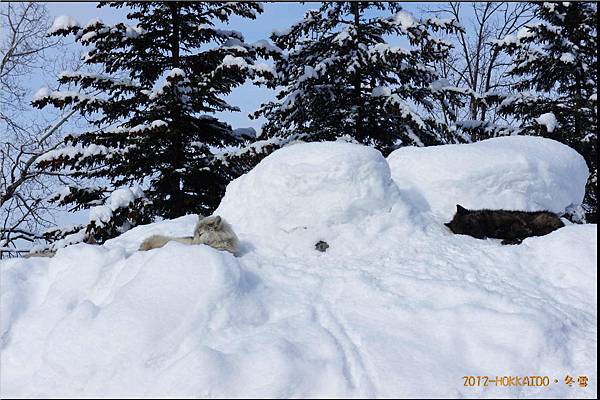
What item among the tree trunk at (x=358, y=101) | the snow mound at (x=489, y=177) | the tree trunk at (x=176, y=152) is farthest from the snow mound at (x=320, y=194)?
the tree trunk at (x=358, y=101)

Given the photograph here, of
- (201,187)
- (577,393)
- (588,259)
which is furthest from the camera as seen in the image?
(201,187)

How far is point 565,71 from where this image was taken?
41.2ft

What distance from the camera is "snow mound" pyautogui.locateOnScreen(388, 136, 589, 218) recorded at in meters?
6.17

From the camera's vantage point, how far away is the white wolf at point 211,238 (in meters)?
5.16

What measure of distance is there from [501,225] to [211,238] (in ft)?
12.0

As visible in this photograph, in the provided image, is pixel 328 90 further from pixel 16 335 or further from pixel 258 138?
pixel 16 335

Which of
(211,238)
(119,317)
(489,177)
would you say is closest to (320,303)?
(119,317)

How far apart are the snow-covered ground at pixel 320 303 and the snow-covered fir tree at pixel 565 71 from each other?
7.37 metres

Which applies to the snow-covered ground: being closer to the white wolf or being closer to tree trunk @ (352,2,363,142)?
the white wolf

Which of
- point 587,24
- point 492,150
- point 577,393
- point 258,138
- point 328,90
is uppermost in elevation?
point 587,24

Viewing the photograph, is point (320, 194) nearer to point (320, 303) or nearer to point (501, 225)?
point (320, 303)

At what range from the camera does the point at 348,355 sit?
326 cm

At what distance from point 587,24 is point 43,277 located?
1478 centimetres

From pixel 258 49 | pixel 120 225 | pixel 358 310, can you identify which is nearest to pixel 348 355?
pixel 358 310
